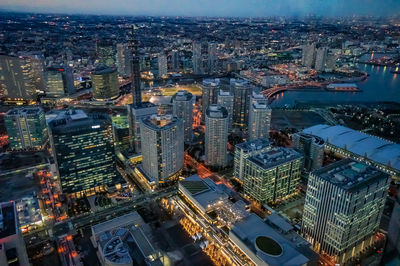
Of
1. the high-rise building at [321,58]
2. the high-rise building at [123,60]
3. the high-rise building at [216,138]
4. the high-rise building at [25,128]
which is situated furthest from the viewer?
the high-rise building at [321,58]

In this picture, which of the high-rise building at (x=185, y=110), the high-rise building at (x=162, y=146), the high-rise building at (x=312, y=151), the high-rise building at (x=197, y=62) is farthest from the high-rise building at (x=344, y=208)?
the high-rise building at (x=197, y=62)

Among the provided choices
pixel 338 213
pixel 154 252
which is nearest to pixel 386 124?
pixel 338 213

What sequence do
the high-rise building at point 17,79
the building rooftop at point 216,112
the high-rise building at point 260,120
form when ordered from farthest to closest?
1. the high-rise building at point 17,79
2. the high-rise building at point 260,120
3. the building rooftop at point 216,112

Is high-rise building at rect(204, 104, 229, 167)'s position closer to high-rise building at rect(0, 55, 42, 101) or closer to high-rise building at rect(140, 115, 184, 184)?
→ high-rise building at rect(140, 115, 184, 184)

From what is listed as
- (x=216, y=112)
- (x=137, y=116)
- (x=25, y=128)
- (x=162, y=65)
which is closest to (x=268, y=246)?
(x=216, y=112)

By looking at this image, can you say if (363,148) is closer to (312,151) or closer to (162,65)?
(312,151)

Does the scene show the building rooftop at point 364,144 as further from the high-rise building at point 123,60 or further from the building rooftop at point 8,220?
the high-rise building at point 123,60

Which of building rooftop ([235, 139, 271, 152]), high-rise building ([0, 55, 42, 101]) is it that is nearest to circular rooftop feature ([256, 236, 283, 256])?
building rooftop ([235, 139, 271, 152])
